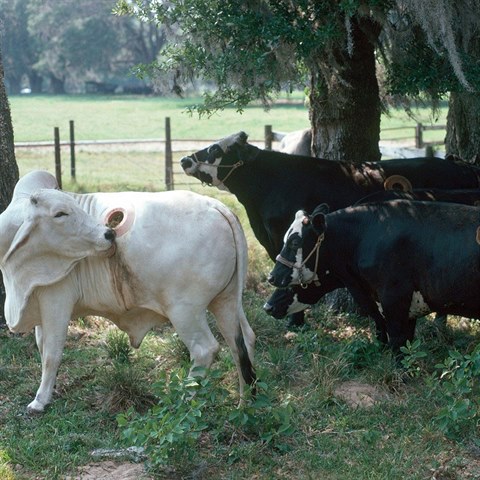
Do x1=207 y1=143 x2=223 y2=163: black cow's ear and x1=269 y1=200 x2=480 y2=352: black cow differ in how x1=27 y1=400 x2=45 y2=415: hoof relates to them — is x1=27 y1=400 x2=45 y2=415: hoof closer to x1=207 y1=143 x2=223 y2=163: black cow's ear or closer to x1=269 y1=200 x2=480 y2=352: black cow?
x1=269 y1=200 x2=480 y2=352: black cow

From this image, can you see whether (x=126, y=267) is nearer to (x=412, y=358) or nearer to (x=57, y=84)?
(x=412, y=358)

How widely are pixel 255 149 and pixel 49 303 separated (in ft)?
9.63

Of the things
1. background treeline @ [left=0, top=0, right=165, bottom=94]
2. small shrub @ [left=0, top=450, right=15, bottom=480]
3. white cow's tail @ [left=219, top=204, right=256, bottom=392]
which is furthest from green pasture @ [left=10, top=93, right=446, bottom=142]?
small shrub @ [left=0, top=450, right=15, bottom=480]

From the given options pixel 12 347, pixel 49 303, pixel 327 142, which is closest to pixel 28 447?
pixel 49 303

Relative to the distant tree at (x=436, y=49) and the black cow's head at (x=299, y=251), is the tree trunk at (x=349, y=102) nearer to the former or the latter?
the distant tree at (x=436, y=49)

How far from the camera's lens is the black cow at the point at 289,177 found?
836 centimetres

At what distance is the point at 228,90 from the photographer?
8305mm

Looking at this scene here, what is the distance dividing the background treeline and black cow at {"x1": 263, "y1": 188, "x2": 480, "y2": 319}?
66246 millimetres

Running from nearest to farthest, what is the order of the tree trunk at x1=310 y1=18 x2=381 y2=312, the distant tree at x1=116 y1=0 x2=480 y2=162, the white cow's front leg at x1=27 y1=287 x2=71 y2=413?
1. the white cow's front leg at x1=27 y1=287 x2=71 y2=413
2. the distant tree at x1=116 y1=0 x2=480 y2=162
3. the tree trunk at x1=310 y1=18 x2=381 y2=312

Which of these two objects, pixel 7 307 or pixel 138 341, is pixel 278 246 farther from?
pixel 7 307

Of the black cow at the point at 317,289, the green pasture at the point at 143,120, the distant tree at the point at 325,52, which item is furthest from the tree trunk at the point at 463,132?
the green pasture at the point at 143,120

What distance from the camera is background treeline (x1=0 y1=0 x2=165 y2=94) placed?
7375cm

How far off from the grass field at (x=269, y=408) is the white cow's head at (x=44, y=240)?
0.89m

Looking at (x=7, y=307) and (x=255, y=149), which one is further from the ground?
(x=255, y=149)
